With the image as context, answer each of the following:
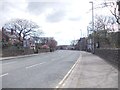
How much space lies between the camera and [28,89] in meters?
13.5

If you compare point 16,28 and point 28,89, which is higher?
point 16,28

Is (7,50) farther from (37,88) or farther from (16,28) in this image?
(37,88)

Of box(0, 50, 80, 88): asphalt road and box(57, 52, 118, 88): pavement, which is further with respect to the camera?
box(0, 50, 80, 88): asphalt road

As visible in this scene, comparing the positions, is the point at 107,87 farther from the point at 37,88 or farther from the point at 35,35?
the point at 35,35

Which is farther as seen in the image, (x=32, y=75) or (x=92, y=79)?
(x=32, y=75)

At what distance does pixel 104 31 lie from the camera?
2724 inches

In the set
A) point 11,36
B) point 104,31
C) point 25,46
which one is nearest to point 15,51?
point 25,46

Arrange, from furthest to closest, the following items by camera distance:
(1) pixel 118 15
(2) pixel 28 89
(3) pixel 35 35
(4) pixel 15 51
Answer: (3) pixel 35 35 → (4) pixel 15 51 → (1) pixel 118 15 → (2) pixel 28 89

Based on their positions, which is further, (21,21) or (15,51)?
(21,21)

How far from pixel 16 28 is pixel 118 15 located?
88621 mm

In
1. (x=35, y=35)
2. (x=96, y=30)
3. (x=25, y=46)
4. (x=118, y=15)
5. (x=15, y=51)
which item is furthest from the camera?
(x=35, y=35)

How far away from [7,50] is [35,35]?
50173mm

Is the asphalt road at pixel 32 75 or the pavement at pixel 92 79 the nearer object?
the pavement at pixel 92 79

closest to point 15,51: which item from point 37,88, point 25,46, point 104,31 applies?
point 25,46
